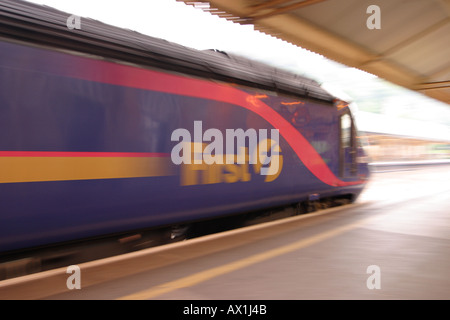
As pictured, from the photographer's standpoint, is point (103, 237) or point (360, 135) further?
point (360, 135)

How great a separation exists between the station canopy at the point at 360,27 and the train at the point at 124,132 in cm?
82

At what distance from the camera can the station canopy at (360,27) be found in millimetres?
5879

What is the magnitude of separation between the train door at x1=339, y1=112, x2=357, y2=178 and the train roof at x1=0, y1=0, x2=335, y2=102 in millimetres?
2031

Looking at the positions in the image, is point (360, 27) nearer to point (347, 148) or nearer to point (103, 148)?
point (347, 148)

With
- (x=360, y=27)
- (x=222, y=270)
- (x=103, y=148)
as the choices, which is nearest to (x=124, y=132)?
(x=103, y=148)

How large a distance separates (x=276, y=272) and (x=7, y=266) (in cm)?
248

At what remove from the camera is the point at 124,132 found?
3.81 m

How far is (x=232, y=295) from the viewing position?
3260 mm

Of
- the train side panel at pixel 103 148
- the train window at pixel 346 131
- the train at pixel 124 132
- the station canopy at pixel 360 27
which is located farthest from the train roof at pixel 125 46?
the train window at pixel 346 131

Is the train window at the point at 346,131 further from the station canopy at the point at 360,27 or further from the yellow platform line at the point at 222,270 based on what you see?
the yellow platform line at the point at 222,270

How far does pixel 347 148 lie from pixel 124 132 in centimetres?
532

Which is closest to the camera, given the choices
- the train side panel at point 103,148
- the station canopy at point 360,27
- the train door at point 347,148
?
the train side panel at point 103,148
